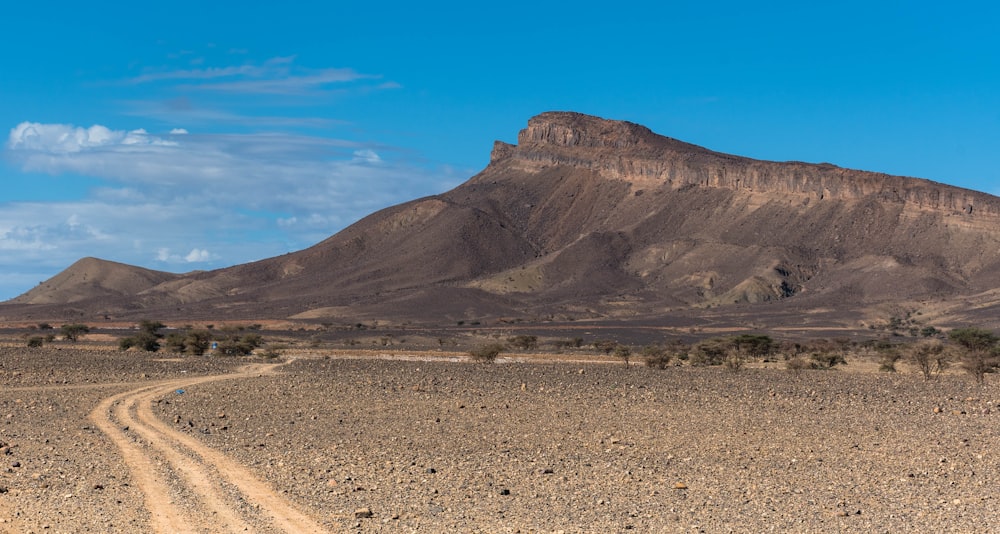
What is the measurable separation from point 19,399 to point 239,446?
35.0 ft

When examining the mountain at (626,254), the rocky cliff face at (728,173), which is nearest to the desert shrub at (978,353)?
the mountain at (626,254)

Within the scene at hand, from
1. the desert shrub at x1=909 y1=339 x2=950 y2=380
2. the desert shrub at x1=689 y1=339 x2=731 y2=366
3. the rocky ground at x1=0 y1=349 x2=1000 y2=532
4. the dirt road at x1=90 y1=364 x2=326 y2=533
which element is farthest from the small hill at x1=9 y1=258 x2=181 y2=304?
the dirt road at x1=90 y1=364 x2=326 y2=533

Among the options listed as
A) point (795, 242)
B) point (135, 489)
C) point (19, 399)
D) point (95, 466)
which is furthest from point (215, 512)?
point (795, 242)

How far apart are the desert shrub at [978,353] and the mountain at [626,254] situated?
4616 centimetres

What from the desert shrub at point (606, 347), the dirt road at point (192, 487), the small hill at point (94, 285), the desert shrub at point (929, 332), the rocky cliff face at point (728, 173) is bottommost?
the dirt road at point (192, 487)

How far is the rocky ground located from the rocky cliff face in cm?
12275

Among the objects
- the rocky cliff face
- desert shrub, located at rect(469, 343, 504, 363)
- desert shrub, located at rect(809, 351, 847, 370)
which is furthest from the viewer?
the rocky cliff face

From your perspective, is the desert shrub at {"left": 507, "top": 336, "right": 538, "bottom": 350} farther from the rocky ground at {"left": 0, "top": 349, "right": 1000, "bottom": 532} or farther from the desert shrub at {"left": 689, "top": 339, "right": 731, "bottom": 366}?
the rocky ground at {"left": 0, "top": 349, "right": 1000, "bottom": 532}

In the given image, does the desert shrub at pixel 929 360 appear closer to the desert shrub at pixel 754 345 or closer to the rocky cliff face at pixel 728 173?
the desert shrub at pixel 754 345

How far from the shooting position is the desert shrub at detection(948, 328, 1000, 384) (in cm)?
4012

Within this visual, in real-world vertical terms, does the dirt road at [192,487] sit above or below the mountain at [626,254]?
below

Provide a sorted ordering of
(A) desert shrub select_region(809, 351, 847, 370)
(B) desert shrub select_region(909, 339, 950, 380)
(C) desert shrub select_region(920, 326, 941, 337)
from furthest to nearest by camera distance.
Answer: (C) desert shrub select_region(920, 326, 941, 337)
(A) desert shrub select_region(809, 351, 847, 370)
(B) desert shrub select_region(909, 339, 950, 380)

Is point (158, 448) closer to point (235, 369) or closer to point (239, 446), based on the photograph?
point (239, 446)

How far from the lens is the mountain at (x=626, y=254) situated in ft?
427
